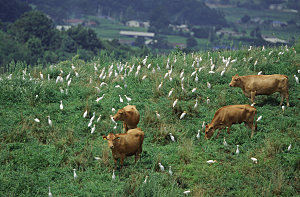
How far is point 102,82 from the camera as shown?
13.7 m

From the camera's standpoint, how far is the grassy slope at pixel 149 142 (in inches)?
316

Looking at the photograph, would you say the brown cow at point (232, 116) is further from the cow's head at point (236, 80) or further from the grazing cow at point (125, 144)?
the grazing cow at point (125, 144)

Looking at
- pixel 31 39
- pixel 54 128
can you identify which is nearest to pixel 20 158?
pixel 54 128

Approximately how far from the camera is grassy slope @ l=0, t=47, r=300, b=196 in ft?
26.4

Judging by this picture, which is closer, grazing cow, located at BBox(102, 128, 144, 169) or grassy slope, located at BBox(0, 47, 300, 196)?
grassy slope, located at BBox(0, 47, 300, 196)

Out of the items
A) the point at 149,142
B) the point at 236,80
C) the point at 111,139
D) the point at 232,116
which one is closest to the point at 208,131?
the point at 232,116

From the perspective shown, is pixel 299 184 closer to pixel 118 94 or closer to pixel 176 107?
pixel 176 107

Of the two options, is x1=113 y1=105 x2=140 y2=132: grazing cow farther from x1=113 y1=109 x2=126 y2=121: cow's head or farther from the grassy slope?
the grassy slope

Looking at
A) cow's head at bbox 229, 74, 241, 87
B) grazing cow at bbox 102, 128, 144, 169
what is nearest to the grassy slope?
grazing cow at bbox 102, 128, 144, 169

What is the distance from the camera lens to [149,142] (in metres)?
10.2

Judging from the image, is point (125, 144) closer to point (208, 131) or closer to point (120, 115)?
point (120, 115)

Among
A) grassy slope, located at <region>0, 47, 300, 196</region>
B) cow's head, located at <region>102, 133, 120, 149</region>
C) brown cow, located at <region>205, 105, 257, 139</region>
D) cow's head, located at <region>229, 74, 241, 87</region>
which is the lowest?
grassy slope, located at <region>0, 47, 300, 196</region>

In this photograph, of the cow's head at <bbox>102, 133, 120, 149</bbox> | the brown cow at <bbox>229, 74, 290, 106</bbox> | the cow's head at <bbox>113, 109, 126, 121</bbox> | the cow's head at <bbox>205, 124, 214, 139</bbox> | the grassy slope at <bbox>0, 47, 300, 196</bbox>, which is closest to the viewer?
the grassy slope at <bbox>0, 47, 300, 196</bbox>

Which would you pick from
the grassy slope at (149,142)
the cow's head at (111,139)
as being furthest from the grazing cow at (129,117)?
the cow's head at (111,139)
